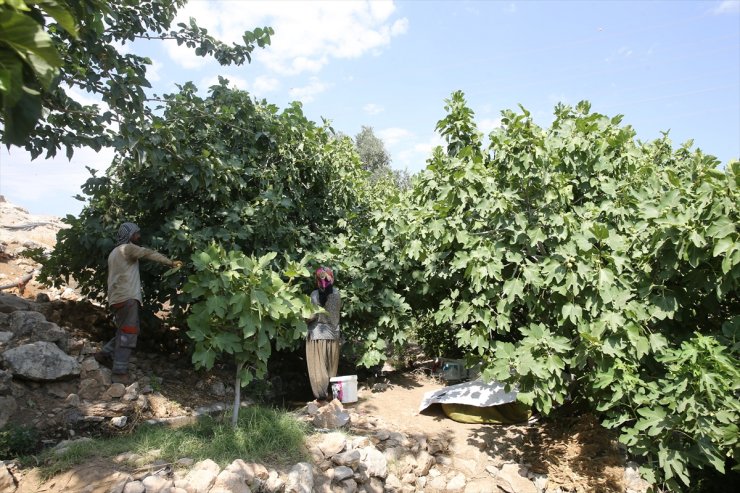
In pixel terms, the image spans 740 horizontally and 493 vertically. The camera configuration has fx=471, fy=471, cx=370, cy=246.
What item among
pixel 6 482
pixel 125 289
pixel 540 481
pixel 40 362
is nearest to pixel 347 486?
pixel 540 481

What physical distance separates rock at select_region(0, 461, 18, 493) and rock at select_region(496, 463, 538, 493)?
3773 millimetres

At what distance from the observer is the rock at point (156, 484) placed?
2898 mm

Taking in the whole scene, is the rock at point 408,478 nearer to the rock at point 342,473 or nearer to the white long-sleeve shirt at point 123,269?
the rock at point 342,473

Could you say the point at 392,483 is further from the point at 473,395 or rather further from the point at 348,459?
the point at 473,395

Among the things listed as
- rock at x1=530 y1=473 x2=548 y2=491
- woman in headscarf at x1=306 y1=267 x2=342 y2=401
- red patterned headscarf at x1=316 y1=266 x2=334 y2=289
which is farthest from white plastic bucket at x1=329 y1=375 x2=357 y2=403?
rock at x1=530 y1=473 x2=548 y2=491

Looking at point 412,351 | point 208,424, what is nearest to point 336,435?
point 208,424

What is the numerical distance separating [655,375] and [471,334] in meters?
1.60

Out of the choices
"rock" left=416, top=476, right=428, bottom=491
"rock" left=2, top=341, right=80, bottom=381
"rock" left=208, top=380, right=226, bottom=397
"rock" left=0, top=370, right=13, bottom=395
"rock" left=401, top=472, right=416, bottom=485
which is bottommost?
"rock" left=416, top=476, right=428, bottom=491

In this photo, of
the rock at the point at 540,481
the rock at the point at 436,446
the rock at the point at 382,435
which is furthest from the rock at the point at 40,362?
the rock at the point at 540,481

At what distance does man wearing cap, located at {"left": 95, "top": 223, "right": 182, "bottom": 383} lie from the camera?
16.1ft

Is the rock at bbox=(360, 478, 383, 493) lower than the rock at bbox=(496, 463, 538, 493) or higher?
higher

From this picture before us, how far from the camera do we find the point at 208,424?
3908 mm

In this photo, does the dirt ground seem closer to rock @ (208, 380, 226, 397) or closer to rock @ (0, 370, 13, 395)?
rock @ (208, 380, 226, 397)

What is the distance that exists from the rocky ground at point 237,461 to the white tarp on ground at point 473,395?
0.19 metres
